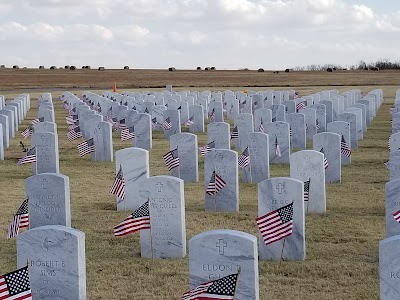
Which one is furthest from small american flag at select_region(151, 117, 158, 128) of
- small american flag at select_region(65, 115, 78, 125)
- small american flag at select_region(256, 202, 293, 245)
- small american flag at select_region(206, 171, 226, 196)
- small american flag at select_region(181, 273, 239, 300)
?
small american flag at select_region(181, 273, 239, 300)

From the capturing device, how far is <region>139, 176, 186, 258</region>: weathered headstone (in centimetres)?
1084

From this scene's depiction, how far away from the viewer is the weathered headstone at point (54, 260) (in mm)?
8547

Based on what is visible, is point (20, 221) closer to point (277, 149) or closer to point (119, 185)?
point (119, 185)

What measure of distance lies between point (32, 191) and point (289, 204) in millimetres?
3596

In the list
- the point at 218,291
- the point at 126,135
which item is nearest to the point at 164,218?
→ the point at 218,291

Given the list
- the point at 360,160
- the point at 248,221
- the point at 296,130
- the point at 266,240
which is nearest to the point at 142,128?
the point at 296,130

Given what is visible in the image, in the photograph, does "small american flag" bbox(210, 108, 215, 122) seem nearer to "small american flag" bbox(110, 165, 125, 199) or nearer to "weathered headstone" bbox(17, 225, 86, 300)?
"small american flag" bbox(110, 165, 125, 199)

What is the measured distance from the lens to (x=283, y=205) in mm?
10719

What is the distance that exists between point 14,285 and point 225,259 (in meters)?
2.07

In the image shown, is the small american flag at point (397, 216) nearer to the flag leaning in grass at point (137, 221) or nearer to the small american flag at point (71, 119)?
the flag leaning in grass at point (137, 221)

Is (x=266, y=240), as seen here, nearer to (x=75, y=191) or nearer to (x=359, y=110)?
(x=75, y=191)

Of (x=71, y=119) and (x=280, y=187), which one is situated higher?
(x=280, y=187)

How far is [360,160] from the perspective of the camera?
20.6 m

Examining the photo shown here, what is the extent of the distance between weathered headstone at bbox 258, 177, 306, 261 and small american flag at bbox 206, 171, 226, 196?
2675 mm
